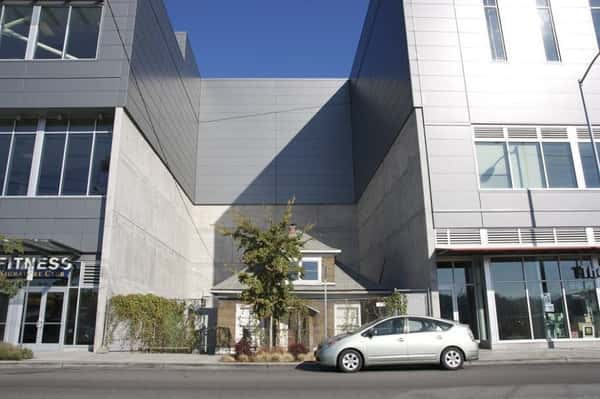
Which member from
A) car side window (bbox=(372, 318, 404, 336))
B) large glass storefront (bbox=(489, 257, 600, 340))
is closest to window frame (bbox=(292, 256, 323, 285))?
large glass storefront (bbox=(489, 257, 600, 340))

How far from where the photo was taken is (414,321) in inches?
504

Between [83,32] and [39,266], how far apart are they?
38.3 feet

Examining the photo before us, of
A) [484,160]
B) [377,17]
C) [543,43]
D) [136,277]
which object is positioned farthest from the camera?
[377,17]

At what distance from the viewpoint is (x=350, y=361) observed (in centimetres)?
1227

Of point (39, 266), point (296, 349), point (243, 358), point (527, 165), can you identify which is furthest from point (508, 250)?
point (39, 266)

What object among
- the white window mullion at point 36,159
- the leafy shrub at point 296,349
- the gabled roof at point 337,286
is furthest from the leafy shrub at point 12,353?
the leafy shrub at point 296,349

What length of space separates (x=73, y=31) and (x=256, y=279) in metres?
16.5

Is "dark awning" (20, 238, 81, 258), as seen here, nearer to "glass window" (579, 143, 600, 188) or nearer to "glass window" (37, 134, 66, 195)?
"glass window" (37, 134, 66, 195)

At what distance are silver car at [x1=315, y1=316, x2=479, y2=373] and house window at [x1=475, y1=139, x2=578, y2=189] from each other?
9441mm

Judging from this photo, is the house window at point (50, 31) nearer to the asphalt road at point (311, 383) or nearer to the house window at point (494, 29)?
the asphalt road at point (311, 383)

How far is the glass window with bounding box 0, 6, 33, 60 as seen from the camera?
23031 mm

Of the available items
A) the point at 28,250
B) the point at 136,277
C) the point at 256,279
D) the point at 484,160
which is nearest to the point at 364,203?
the point at 484,160

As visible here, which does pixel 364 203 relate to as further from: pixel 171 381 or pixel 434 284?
pixel 171 381

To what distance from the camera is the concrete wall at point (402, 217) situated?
20.0 metres
